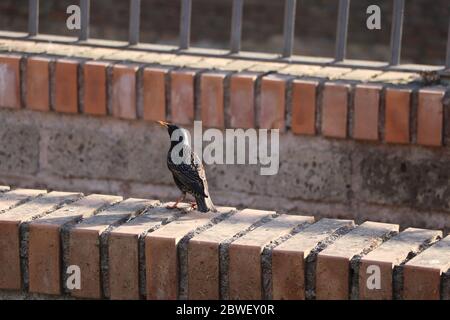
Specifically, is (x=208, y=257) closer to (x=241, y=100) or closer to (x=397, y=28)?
(x=241, y=100)

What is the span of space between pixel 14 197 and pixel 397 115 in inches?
58.6

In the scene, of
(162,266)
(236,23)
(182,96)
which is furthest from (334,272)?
(236,23)

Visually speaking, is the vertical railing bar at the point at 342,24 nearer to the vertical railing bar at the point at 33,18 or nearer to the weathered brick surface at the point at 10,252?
the vertical railing bar at the point at 33,18

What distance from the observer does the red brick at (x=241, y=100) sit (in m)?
4.44

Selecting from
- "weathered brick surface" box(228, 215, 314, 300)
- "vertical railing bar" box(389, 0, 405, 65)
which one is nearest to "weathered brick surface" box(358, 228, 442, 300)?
"weathered brick surface" box(228, 215, 314, 300)

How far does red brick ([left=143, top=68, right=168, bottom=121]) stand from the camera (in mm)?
4531

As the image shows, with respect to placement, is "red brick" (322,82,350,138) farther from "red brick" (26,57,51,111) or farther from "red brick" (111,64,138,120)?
"red brick" (26,57,51,111)

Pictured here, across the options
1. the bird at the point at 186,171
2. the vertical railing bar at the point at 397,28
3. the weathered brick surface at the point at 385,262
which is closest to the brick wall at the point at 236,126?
the vertical railing bar at the point at 397,28

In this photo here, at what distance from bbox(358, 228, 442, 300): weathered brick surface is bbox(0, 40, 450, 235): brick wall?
49.4 inches

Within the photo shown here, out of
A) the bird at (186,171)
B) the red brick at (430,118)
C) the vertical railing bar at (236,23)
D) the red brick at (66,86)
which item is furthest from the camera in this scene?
the vertical railing bar at (236,23)

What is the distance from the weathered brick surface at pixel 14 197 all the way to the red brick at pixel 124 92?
1.07 meters

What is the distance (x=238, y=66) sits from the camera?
15.3ft

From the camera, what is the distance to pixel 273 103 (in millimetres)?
4410

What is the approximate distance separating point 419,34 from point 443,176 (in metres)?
5.67
